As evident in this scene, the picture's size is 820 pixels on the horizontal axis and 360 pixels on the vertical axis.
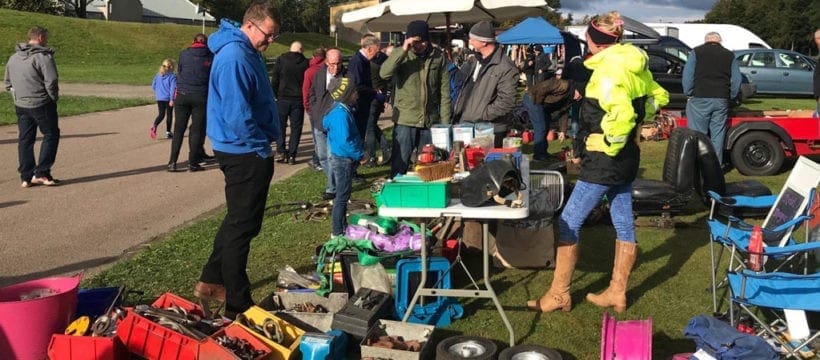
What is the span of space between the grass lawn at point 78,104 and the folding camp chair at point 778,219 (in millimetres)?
14298

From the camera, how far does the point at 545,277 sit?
5.54 meters

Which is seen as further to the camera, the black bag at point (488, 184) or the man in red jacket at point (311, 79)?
the man in red jacket at point (311, 79)

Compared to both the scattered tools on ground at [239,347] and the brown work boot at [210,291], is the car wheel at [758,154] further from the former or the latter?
the scattered tools on ground at [239,347]

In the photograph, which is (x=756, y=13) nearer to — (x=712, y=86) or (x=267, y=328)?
(x=712, y=86)

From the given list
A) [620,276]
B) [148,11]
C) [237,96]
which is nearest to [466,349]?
[620,276]

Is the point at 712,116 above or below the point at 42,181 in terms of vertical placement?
above

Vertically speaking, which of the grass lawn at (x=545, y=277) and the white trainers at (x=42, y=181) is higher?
the white trainers at (x=42, y=181)

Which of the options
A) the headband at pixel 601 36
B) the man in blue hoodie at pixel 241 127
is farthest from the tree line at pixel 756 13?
the man in blue hoodie at pixel 241 127

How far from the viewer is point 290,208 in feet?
25.5

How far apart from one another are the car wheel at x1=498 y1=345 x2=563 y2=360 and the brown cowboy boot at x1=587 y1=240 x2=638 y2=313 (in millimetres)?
1251

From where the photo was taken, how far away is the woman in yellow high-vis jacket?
14.0 ft

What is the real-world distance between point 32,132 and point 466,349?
6942 millimetres

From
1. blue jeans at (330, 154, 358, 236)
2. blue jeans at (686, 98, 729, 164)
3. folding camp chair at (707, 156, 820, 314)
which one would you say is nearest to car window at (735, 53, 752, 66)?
blue jeans at (686, 98, 729, 164)

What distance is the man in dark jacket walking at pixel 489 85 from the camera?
21.8 ft
